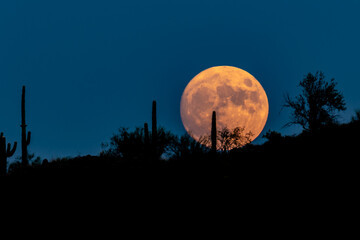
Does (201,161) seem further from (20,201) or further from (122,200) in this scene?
(20,201)

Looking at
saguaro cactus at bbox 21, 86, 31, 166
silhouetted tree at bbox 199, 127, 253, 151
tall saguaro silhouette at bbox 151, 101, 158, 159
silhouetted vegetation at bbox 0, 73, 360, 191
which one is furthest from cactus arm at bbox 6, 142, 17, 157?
silhouetted tree at bbox 199, 127, 253, 151

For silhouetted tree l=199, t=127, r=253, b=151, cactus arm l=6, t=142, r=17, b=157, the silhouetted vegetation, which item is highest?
silhouetted tree l=199, t=127, r=253, b=151

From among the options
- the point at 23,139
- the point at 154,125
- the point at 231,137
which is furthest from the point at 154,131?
the point at 231,137

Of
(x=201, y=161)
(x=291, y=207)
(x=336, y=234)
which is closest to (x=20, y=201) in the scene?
(x=201, y=161)

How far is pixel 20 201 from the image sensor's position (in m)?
13.3

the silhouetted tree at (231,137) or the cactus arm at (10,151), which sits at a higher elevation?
the silhouetted tree at (231,137)

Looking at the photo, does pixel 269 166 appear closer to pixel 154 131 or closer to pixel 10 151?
pixel 154 131

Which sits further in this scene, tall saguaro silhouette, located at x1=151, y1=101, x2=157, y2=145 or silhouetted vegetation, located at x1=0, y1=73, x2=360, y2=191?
tall saguaro silhouette, located at x1=151, y1=101, x2=157, y2=145

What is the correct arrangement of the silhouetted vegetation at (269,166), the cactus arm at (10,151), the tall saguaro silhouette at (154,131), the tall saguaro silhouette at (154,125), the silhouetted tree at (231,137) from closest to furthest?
the silhouetted vegetation at (269,166) < the tall saguaro silhouette at (154,131) < the tall saguaro silhouette at (154,125) < the cactus arm at (10,151) < the silhouetted tree at (231,137)

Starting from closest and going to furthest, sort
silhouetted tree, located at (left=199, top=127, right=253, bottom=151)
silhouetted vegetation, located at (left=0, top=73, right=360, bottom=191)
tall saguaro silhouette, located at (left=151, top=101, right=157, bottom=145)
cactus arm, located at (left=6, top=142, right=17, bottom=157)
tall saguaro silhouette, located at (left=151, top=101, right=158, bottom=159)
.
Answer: silhouetted vegetation, located at (left=0, top=73, right=360, bottom=191) → tall saguaro silhouette, located at (left=151, top=101, right=158, bottom=159) → tall saguaro silhouette, located at (left=151, top=101, right=157, bottom=145) → cactus arm, located at (left=6, top=142, right=17, bottom=157) → silhouetted tree, located at (left=199, top=127, right=253, bottom=151)

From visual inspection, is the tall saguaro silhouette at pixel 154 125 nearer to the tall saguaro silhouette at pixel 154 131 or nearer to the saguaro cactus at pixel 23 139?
the tall saguaro silhouette at pixel 154 131

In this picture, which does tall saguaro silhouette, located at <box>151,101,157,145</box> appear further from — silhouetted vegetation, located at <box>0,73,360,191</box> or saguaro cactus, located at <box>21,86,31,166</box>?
saguaro cactus, located at <box>21,86,31,166</box>

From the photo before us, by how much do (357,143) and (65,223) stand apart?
29.1 ft

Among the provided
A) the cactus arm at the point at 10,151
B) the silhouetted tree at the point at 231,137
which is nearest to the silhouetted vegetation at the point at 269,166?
the cactus arm at the point at 10,151
